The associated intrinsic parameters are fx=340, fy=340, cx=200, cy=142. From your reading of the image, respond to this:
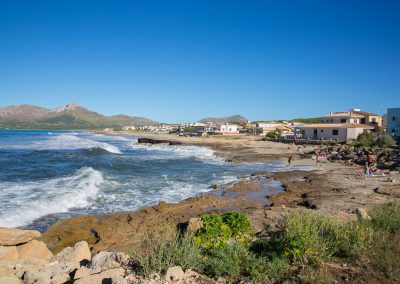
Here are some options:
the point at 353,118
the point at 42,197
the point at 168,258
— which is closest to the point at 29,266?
the point at 168,258

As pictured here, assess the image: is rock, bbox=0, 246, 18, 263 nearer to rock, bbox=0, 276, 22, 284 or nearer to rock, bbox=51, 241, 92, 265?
rock, bbox=51, 241, 92, 265

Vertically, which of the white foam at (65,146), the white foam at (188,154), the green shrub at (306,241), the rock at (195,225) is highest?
the green shrub at (306,241)

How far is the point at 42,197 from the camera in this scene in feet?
51.0

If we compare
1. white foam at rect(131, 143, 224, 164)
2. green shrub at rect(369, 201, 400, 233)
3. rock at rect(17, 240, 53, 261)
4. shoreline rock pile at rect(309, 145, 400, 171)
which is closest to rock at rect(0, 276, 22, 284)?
rock at rect(17, 240, 53, 261)

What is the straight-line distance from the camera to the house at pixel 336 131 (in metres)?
51.1

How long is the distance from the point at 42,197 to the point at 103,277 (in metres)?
11.6

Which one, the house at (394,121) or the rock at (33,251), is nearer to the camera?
the rock at (33,251)

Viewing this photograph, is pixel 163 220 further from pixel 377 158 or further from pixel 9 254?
pixel 377 158

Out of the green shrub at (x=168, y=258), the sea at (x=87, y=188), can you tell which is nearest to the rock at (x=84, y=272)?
the green shrub at (x=168, y=258)

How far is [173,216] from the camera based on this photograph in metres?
12.5

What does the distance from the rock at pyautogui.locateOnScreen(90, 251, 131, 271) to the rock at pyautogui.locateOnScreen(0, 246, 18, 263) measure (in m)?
2.16

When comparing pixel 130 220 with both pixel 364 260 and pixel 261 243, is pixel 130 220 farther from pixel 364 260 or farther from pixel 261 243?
pixel 364 260

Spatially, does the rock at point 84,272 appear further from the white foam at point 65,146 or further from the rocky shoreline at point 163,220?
the white foam at point 65,146

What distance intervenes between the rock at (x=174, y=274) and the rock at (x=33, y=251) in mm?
3912
